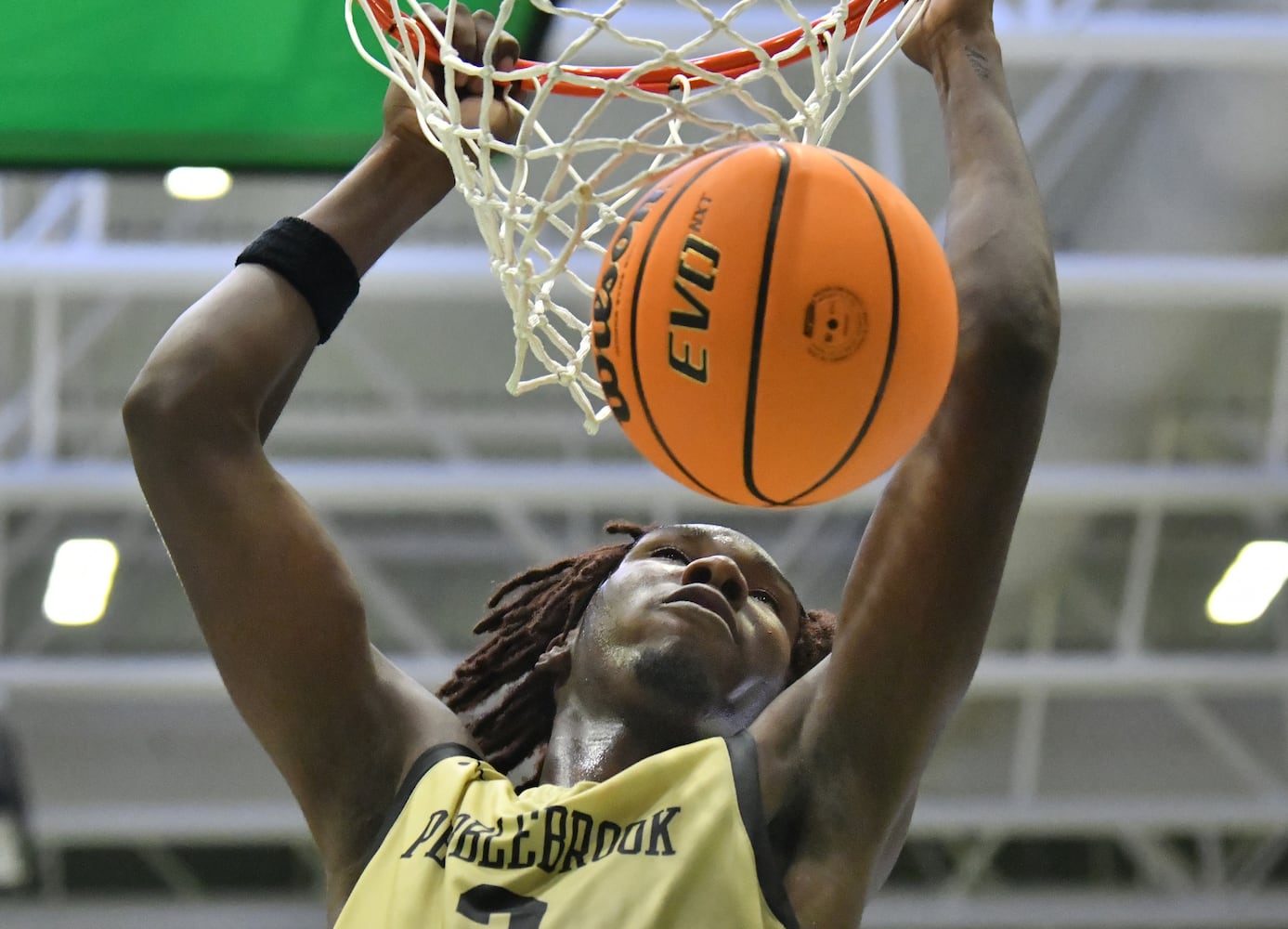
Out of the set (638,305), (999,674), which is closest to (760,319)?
(638,305)

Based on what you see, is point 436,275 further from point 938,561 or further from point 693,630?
point 938,561

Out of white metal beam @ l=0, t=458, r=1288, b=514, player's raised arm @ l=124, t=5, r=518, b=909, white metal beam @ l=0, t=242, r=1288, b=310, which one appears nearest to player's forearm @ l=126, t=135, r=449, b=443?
player's raised arm @ l=124, t=5, r=518, b=909

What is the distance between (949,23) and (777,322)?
75 centimetres

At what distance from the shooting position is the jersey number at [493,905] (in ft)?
6.68

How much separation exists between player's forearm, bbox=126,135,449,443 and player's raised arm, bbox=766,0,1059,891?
0.82 meters

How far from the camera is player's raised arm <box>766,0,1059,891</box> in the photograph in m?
2.04

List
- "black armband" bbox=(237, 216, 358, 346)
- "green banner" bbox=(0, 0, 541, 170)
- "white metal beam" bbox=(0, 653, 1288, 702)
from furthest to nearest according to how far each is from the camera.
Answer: "white metal beam" bbox=(0, 653, 1288, 702), "green banner" bbox=(0, 0, 541, 170), "black armband" bbox=(237, 216, 358, 346)

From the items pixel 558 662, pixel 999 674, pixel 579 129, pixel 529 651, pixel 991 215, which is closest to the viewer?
pixel 991 215

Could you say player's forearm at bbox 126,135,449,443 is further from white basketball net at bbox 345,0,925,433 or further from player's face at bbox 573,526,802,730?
player's face at bbox 573,526,802,730

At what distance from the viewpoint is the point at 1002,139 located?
7.44 feet

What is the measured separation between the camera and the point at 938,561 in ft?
6.68

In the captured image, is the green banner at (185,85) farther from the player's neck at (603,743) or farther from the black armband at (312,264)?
the player's neck at (603,743)

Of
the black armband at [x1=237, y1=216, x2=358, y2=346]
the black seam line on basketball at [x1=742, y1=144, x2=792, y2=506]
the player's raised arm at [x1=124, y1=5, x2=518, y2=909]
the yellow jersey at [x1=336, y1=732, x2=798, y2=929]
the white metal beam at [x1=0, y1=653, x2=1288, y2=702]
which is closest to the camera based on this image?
the black seam line on basketball at [x1=742, y1=144, x2=792, y2=506]

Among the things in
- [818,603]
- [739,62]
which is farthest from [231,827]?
[739,62]
